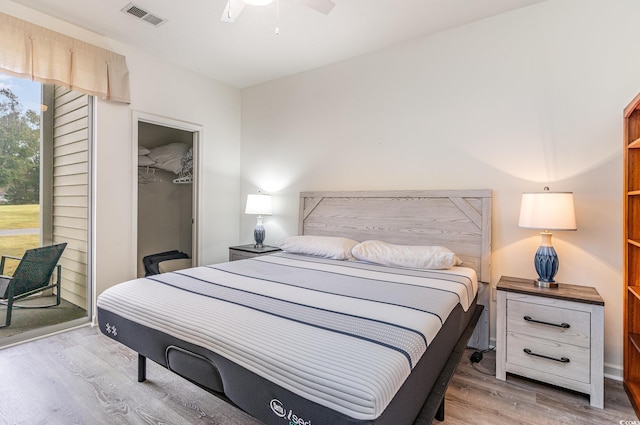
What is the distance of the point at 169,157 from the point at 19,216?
2046mm

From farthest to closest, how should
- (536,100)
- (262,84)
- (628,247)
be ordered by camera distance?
1. (262,84)
2. (536,100)
3. (628,247)

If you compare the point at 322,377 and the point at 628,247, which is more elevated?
the point at 628,247

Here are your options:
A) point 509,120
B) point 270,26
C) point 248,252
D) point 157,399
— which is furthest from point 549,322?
point 270,26

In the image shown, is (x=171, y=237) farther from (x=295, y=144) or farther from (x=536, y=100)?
(x=536, y=100)

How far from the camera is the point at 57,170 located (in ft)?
9.56

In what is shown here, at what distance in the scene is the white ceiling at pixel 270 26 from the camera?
8.30 ft

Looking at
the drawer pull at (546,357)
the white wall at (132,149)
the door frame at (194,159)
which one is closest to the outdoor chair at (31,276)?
the white wall at (132,149)

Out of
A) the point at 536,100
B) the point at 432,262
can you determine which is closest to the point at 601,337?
the point at 432,262

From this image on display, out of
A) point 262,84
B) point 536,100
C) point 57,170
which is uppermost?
point 262,84

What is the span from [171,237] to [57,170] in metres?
2.12

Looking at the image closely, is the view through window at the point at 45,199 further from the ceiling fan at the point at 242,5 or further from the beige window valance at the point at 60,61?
the ceiling fan at the point at 242,5

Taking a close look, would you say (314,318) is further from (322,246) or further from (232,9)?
(232,9)

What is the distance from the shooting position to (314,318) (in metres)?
1.37

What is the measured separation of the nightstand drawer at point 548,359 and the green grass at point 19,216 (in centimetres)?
391
